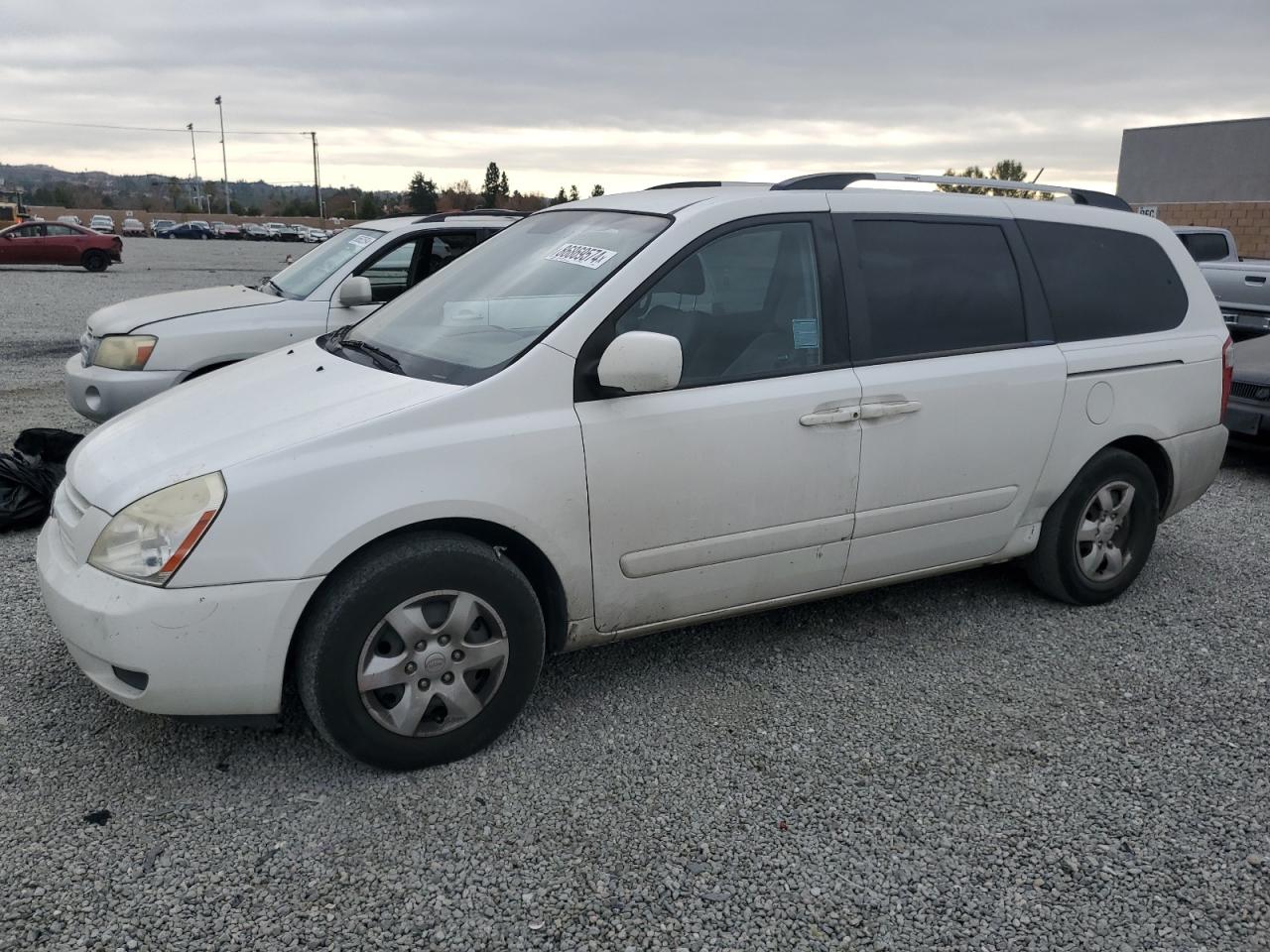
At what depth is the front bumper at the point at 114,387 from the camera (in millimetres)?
6484

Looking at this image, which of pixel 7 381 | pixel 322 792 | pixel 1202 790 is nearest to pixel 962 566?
pixel 1202 790

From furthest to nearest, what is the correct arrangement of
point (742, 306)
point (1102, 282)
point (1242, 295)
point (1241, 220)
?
point (1241, 220)
point (1242, 295)
point (1102, 282)
point (742, 306)

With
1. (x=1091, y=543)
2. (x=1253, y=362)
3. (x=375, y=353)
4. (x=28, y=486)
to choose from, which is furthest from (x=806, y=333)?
(x=1253, y=362)

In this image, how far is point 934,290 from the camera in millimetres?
4016

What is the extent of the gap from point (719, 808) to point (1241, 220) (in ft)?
97.7

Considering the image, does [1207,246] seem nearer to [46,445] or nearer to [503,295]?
[503,295]

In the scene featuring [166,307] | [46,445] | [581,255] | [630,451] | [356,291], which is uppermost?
[581,255]

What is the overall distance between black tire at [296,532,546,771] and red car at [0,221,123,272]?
30197 mm

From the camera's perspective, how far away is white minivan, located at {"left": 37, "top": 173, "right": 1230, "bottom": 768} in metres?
2.95

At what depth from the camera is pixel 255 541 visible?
2879 mm

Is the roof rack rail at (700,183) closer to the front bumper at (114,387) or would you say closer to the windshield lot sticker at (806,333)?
the windshield lot sticker at (806,333)

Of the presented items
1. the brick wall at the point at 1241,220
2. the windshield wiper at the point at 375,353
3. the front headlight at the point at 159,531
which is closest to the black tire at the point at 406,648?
the front headlight at the point at 159,531

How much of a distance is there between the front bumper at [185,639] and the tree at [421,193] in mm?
59739

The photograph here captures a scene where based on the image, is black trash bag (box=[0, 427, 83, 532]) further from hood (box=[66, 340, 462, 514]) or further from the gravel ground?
hood (box=[66, 340, 462, 514])
